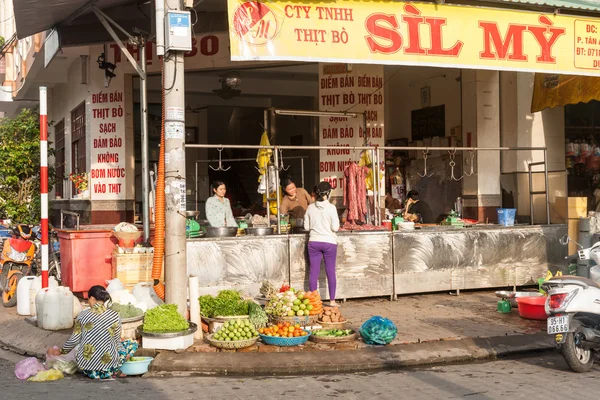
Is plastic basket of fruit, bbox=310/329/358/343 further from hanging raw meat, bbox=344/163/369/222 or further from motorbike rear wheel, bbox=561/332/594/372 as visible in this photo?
hanging raw meat, bbox=344/163/369/222

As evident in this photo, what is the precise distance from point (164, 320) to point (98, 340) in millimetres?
1023

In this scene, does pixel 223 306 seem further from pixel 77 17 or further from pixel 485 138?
pixel 485 138

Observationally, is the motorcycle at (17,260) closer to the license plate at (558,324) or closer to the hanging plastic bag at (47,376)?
the hanging plastic bag at (47,376)

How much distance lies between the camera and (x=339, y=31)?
8.82 m

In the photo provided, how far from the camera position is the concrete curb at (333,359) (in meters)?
7.16

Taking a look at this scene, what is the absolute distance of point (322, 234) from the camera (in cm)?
992

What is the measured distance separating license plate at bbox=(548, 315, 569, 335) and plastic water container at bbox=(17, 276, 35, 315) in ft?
23.4

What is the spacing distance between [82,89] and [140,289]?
21.3 feet

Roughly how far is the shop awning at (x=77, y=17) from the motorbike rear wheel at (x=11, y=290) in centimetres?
378

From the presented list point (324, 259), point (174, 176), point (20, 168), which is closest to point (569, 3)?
point (324, 259)

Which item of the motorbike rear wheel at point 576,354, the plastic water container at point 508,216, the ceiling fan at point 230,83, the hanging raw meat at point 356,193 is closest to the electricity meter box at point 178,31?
the hanging raw meat at point 356,193

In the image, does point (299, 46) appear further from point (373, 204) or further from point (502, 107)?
point (502, 107)

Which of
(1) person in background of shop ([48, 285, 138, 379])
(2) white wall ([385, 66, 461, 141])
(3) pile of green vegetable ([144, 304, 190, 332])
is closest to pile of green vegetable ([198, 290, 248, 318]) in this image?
(3) pile of green vegetable ([144, 304, 190, 332])

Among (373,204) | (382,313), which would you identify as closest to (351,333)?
(382,313)
